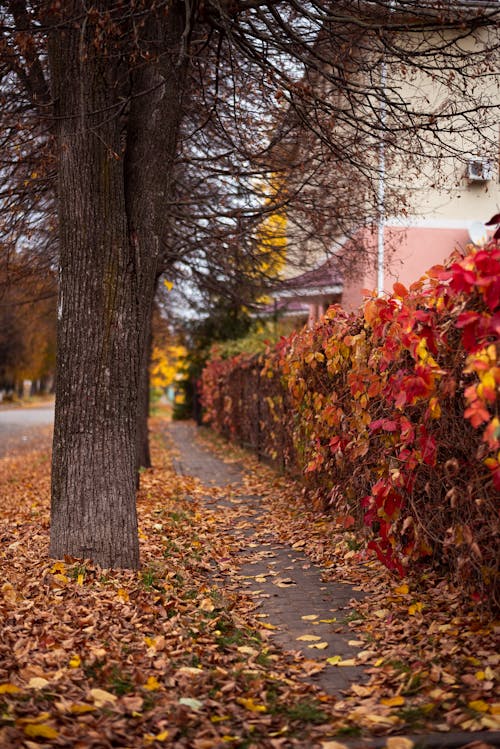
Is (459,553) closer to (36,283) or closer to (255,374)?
(36,283)

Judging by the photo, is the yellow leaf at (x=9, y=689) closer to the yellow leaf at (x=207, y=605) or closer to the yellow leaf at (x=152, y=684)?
the yellow leaf at (x=152, y=684)

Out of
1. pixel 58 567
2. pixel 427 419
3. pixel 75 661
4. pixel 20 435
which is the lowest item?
pixel 20 435

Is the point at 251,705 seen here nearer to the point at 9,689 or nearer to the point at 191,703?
the point at 191,703

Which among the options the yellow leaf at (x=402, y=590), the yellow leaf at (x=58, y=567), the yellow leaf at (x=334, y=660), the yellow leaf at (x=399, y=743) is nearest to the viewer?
the yellow leaf at (x=399, y=743)

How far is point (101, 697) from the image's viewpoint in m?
3.69

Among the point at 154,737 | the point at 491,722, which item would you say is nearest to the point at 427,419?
the point at 491,722

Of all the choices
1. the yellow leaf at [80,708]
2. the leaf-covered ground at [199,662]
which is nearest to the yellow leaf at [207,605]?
the leaf-covered ground at [199,662]

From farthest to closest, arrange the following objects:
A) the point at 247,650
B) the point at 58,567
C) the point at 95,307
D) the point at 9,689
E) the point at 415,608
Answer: the point at 95,307 < the point at 58,567 < the point at 415,608 < the point at 247,650 < the point at 9,689

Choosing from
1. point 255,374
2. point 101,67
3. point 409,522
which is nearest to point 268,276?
point 255,374

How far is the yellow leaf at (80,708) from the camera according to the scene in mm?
3557

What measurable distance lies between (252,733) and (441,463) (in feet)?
6.85

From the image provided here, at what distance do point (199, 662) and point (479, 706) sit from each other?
5.09 ft

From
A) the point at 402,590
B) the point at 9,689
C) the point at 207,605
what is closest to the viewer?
the point at 9,689

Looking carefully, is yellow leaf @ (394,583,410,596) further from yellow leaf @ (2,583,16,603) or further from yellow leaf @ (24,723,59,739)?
yellow leaf @ (24,723,59,739)
